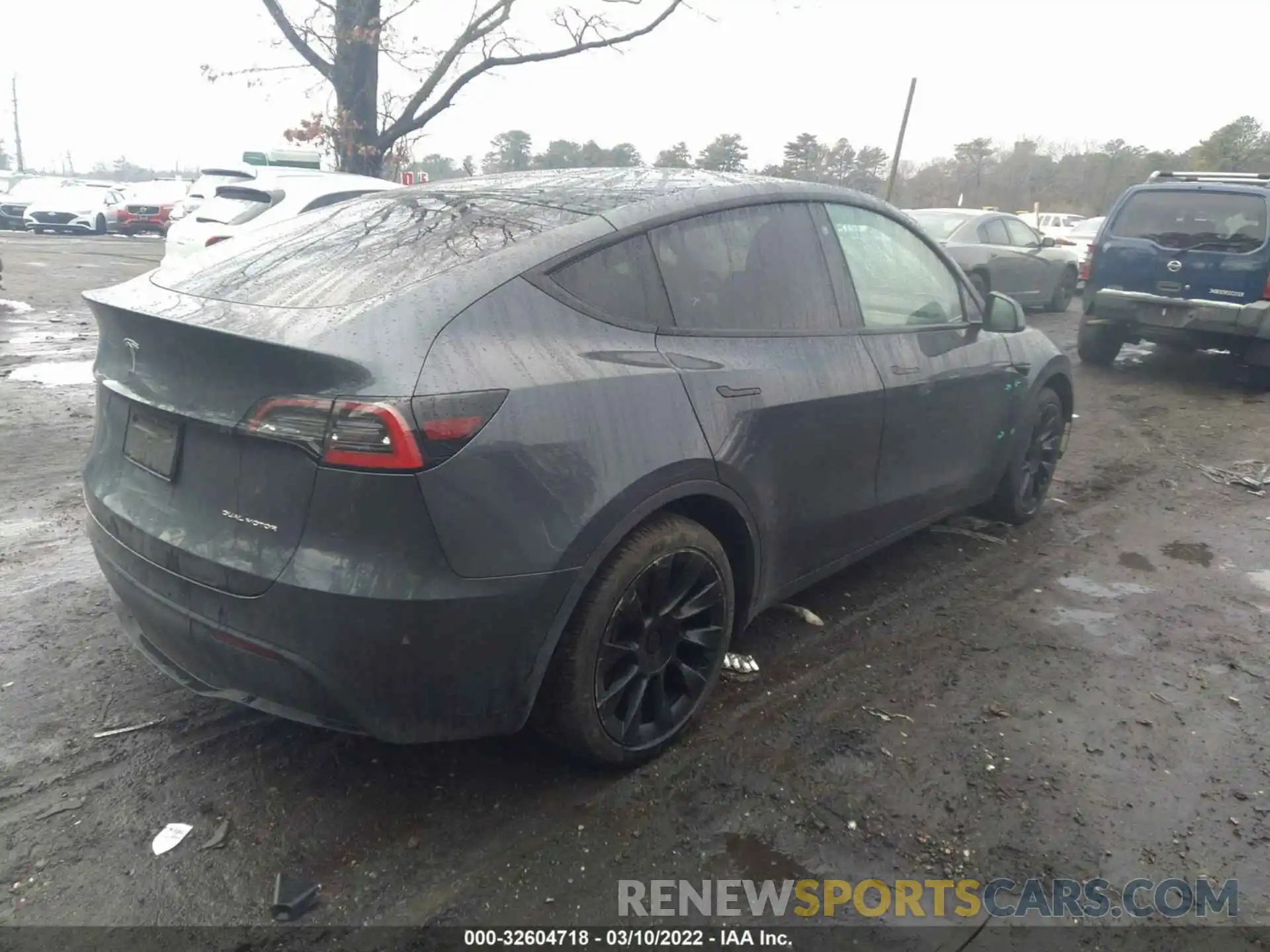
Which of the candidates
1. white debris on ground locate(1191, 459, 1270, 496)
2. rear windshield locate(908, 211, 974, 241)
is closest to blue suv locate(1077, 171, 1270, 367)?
rear windshield locate(908, 211, 974, 241)

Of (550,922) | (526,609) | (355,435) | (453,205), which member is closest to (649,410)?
(526,609)

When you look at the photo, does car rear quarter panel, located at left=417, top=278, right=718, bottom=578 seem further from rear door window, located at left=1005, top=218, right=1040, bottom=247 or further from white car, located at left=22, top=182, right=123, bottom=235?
white car, located at left=22, top=182, right=123, bottom=235

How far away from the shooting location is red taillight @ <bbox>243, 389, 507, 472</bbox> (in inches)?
85.7

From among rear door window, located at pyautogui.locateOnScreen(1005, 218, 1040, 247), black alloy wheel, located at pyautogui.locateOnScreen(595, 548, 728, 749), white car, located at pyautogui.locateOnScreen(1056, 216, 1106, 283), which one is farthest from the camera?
white car, located at pyautogui.locateOnScreen(1056, 216, 1106, 283)

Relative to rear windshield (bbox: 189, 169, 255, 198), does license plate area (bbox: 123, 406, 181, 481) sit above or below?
below

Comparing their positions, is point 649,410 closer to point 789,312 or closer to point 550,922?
point 789,312

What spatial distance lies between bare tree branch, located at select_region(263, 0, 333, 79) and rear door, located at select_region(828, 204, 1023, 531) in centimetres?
1402

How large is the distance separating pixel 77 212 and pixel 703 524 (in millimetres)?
29447

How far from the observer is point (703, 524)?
120 inches

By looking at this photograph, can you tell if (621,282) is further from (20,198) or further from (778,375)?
(20,198)

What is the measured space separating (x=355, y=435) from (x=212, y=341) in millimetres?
537

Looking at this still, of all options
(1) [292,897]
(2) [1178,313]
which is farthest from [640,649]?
(2) [1178,313]

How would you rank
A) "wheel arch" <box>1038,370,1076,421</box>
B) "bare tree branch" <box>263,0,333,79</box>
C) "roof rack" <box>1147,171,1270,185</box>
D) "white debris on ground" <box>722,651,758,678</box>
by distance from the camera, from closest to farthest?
"white debris on ground" <box>722,651,758,678</box>, "wheel arch" <box>1038,370,1076,421</box>, "roof rack" <box>1147,171,1270,185</box>, "bare tree branch" <box>263,0,333,79</box>

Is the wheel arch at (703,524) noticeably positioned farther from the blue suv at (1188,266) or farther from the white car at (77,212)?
the white car at (77,212)
